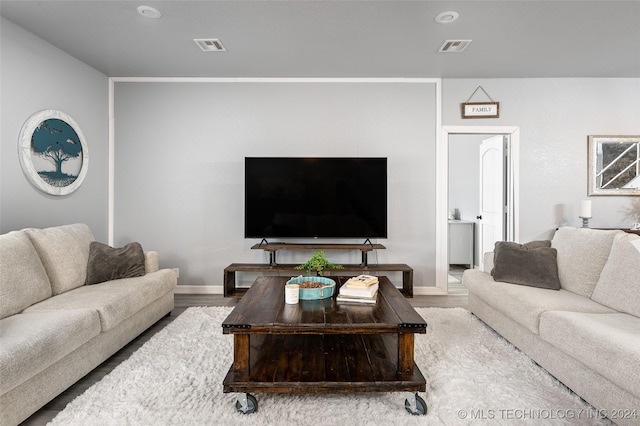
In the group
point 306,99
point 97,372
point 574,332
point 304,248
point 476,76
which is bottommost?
point 97,372

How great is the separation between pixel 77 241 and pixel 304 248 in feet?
6.83

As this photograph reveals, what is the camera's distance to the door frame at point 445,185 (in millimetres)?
4066

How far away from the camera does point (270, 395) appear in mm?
1906

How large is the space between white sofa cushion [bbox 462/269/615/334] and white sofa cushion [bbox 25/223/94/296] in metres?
3.28

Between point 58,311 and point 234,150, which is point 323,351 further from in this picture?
point 234,150

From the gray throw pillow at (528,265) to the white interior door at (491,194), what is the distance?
1757 millimetres

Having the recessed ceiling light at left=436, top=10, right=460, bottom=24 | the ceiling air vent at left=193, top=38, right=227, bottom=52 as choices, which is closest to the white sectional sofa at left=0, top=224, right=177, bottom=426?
the ceiling air vent at left=193, top=38, right=227, bottom=52

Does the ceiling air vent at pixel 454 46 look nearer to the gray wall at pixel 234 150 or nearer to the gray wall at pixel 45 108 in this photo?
the gray wall at pixel 234 150

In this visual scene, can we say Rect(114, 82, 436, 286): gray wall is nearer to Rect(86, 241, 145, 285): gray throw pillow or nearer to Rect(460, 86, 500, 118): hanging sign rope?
Rect(460, 86, 500, 118): hanging sign rope

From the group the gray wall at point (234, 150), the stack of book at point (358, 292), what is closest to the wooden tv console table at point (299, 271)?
the gray wall at point (234, 150)

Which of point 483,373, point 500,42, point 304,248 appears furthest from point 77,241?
point 500,42

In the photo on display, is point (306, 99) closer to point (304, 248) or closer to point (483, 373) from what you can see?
point (304, 248)

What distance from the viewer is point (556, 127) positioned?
13.4ft

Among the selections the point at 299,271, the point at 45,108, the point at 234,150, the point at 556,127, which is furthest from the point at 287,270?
the point at 556,127
